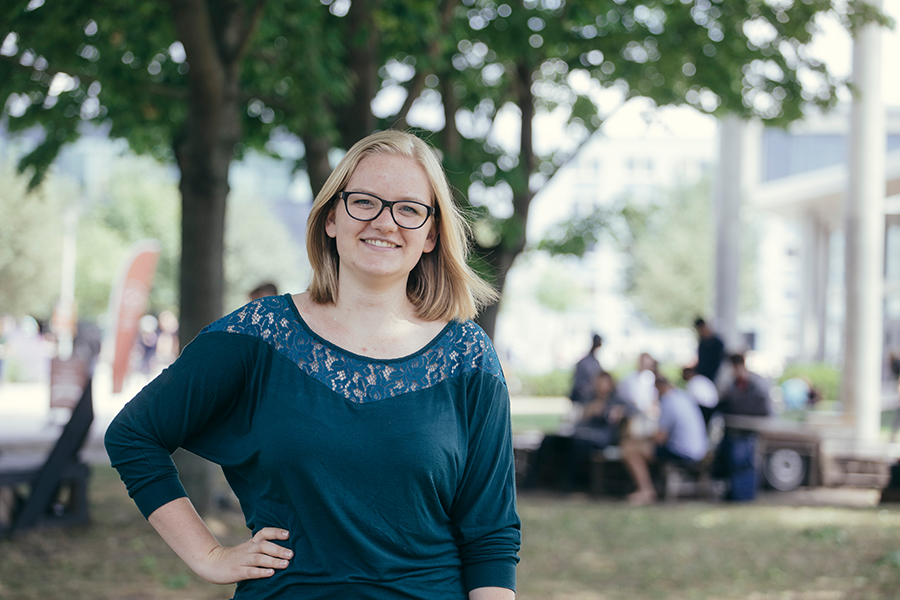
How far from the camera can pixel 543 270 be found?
7112 cm

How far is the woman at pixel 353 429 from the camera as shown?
1.89 meters

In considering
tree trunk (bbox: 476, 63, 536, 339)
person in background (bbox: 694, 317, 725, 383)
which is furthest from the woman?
Result: person in background (bbox: 694, 317, 725, 383)

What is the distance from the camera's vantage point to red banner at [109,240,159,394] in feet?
61.4

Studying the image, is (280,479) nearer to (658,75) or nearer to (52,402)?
(658,75)

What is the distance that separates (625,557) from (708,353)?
620 centimetres

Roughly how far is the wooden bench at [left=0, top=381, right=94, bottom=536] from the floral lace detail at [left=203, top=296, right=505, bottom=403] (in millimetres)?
6680

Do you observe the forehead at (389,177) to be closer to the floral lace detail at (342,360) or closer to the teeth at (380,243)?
the teeth at (380,243)

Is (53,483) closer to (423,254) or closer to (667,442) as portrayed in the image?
(667,442)

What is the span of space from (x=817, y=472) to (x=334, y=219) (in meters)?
11.1

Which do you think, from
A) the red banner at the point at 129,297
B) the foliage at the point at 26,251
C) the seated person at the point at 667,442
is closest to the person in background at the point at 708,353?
the seated person at the point at 667,442

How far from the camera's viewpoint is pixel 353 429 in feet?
6.21

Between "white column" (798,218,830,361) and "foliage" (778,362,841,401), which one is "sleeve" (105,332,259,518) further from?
"white column" (798,218,830,361)

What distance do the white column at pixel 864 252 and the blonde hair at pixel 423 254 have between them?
572 inches

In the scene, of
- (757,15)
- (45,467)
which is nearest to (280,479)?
(45,467)
